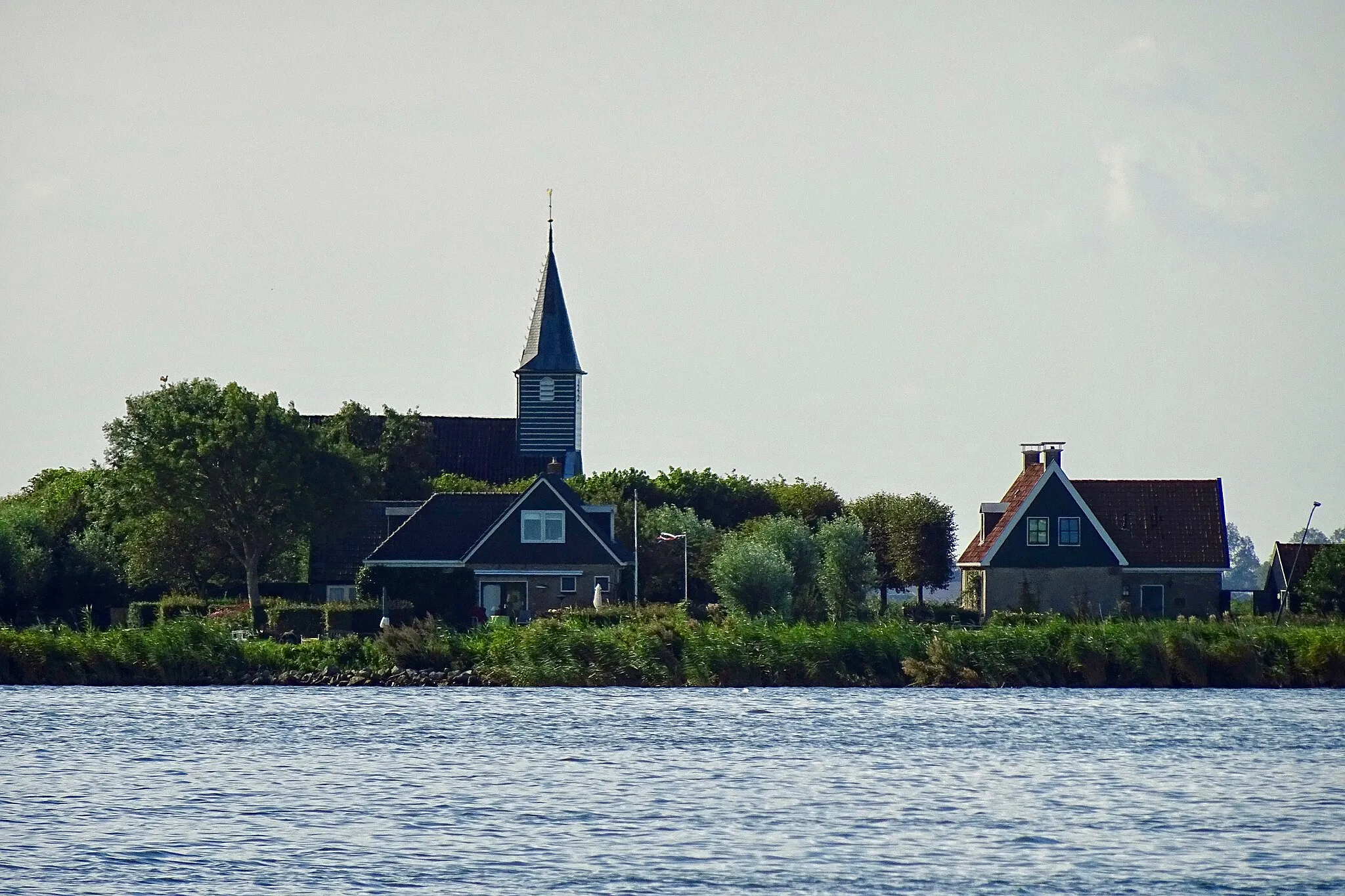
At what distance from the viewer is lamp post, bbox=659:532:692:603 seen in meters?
72.0

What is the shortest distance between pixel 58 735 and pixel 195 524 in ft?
122

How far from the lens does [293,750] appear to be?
4044 cm

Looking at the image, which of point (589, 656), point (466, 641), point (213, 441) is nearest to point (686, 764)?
point (589, 656)

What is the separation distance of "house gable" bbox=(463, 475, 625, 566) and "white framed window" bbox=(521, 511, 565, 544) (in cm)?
11

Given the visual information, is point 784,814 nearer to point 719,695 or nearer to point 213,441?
point 719,695

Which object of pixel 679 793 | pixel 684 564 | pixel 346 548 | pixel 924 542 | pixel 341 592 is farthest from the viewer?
pixel 924 542

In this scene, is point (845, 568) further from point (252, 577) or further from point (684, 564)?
point (252, 577)

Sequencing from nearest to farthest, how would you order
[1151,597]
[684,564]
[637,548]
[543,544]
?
[543,544] < [637,548] < [1151,597] < [684,564]

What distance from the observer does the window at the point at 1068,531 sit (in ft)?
249

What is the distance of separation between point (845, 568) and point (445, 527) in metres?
14.9

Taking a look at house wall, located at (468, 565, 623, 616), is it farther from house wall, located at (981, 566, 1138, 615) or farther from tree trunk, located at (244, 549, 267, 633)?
house wall, located at (981, 566, 1138, 615)

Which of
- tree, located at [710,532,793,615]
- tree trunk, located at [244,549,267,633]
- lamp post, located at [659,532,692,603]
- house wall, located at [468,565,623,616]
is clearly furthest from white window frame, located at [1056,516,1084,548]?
tree trunk, located at [244,549,267,633]

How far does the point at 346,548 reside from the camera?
83188 millimetres

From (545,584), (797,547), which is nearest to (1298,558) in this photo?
(797,547)
